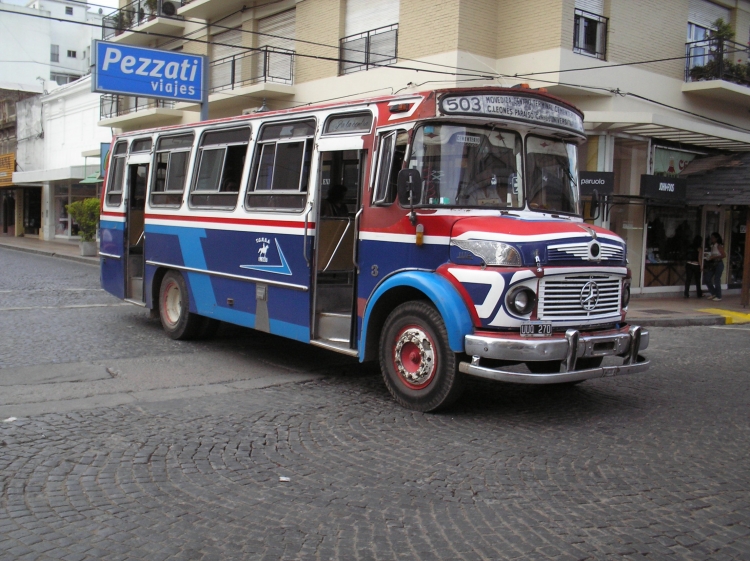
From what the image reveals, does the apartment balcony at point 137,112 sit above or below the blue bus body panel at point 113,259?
above

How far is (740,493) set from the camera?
199 inches

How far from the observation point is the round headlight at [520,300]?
630 cm

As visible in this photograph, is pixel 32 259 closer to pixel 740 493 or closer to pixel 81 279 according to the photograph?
pixel 81 279

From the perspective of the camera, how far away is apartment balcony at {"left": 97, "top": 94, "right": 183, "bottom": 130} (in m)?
25.8

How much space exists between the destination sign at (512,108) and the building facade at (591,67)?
22.5ft

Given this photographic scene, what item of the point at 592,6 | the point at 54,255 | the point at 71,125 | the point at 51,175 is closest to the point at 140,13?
the point at 54,255

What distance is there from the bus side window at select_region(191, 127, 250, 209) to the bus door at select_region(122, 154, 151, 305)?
1.91m

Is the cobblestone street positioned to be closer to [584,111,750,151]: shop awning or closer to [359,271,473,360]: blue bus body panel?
[359,271,473,360]: blue bus body panel

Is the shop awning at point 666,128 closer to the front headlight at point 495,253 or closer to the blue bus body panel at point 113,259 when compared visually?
the blue bus body panel at point 113,259

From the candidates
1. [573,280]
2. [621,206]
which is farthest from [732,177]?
[573,280]

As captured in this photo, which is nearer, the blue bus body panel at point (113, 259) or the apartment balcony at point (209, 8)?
the blue bus body panel at point (113, 259)

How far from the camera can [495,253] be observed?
20.9 feet

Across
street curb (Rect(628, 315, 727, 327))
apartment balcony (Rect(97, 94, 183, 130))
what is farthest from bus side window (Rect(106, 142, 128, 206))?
apartment balcony (Rect(97, 94, 183, 130))

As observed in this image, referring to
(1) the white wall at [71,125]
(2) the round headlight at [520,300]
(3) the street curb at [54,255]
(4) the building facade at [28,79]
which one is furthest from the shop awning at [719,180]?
(1) the white wall at [71,125]
